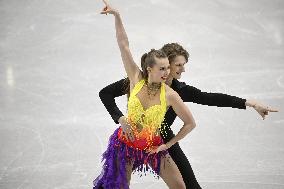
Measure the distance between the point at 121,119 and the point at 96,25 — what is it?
5121 mm

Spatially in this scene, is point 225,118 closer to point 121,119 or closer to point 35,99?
point 35,99

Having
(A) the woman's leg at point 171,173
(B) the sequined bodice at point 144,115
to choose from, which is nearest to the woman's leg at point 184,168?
(A) the woman's leg at point 171,173

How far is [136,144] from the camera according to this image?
3.02 m

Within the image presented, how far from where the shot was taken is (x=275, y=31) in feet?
24.6

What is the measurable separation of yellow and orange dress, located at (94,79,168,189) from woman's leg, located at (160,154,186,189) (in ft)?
0.11

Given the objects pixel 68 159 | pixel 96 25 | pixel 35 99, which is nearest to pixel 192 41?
pixel 96 25

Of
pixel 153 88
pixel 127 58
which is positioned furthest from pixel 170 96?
pixel 127 58

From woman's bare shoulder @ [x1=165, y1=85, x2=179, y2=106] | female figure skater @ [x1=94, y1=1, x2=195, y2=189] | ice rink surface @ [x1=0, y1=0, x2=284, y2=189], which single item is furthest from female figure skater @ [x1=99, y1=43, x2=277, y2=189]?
ice rink surface @ [x1=0, y1=0, x2=284, y2=189]

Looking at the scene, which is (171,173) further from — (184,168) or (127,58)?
(127,58)

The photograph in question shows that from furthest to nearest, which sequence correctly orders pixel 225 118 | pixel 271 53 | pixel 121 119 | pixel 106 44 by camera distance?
pixel 106 44 → pixel 271 53 → pixel 225 118 → pixel 121 119

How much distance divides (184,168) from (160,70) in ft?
2.38

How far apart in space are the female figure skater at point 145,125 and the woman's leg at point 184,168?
11 centimetres

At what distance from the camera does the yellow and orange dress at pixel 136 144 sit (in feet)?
9.64

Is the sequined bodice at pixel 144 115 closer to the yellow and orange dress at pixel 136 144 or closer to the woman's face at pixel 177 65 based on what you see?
the yellow and orange dress at pixel 136 144
